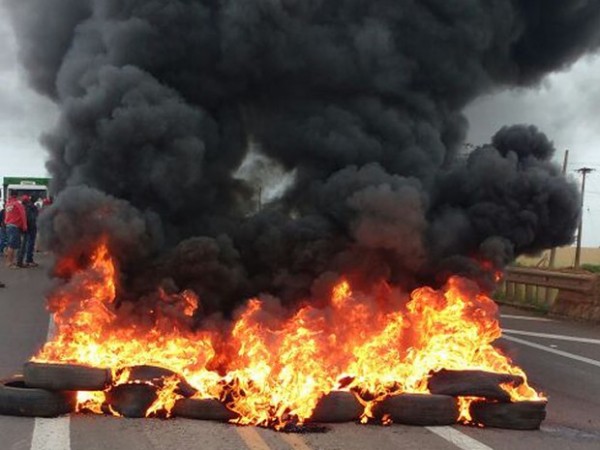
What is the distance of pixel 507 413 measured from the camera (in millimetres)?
5980

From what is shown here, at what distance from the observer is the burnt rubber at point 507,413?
19.6 ft

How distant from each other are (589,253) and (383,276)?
50805mm

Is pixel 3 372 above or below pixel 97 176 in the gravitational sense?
Answer: below

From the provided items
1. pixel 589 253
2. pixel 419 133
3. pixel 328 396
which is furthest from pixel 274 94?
pixel 589 253

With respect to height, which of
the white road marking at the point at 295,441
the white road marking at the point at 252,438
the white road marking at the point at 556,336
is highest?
the white road marking at the point at 556,336

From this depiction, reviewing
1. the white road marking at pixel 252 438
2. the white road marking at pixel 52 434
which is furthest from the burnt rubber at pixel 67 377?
the white road marking at pixel 252 438

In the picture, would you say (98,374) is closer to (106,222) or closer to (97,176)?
(106,222)

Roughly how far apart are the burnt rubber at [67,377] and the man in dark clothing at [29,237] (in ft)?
40.8

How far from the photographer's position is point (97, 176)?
263 inches

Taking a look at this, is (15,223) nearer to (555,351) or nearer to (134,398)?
(555,351)

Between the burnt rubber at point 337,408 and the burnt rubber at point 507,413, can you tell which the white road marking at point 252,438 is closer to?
the burnt rubber at point 337,408

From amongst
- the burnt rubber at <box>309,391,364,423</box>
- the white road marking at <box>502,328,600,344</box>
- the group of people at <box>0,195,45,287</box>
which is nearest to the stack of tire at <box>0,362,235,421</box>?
the burnt rubber at <box>309,391,364,423</box>

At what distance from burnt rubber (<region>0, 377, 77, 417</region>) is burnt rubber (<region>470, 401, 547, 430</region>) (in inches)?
125

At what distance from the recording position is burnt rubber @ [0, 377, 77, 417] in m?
5.69
